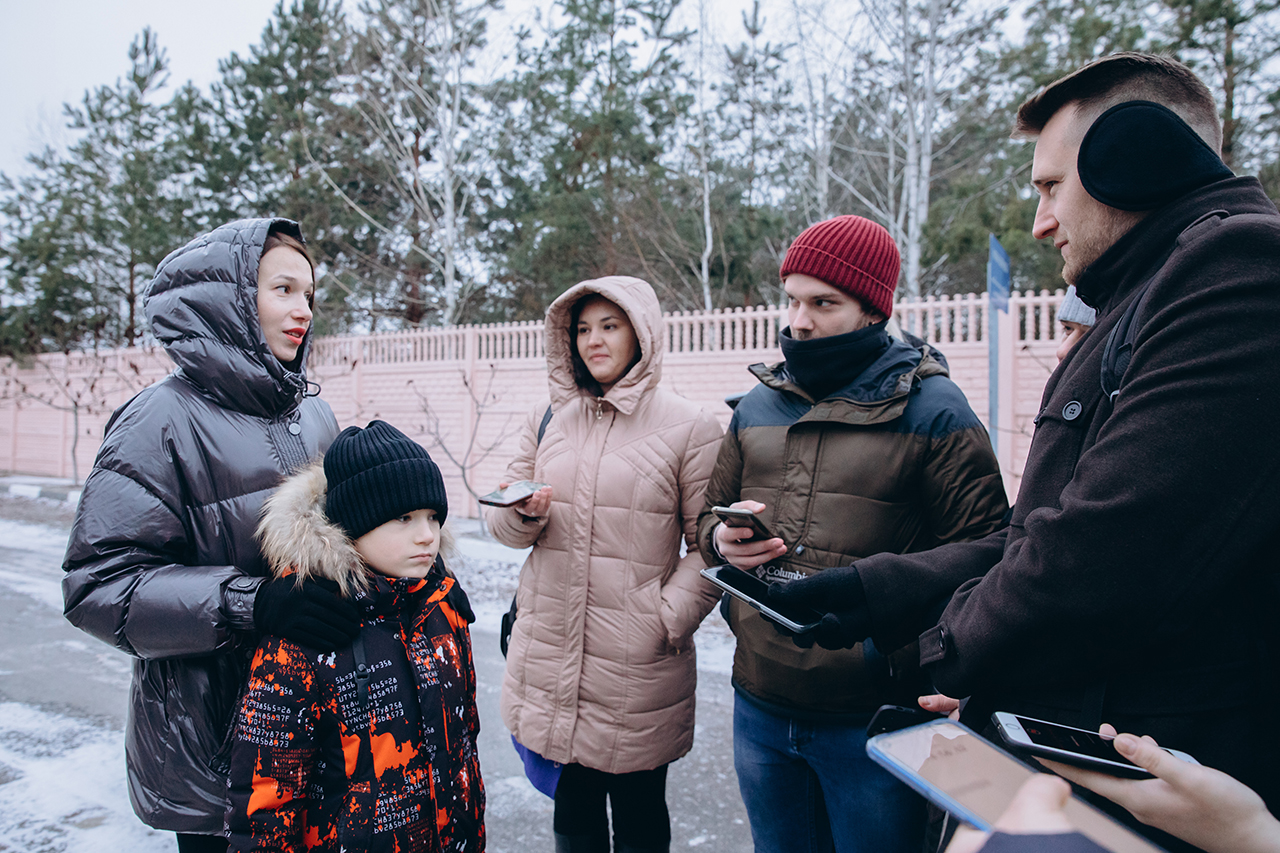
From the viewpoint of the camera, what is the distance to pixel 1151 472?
0.93 m

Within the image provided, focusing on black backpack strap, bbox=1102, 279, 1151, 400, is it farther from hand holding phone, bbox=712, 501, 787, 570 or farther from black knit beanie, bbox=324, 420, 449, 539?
black knit beanie, bbox=324, 420, 449, 539

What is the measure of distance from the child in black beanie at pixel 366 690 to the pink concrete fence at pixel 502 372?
17.0 ft

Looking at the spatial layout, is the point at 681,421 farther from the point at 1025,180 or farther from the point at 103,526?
the point at 1025,180

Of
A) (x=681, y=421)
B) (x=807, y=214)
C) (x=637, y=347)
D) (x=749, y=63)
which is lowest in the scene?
(x=681, y=421)

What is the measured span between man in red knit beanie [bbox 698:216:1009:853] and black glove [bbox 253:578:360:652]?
0.93m

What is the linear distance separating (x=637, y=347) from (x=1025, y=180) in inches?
574

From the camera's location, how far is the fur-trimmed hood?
1.62 m

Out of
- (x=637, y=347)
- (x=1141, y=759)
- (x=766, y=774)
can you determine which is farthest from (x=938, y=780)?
(x=637, y=347)

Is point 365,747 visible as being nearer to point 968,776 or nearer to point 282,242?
point 968,776

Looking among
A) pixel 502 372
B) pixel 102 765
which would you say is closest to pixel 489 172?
pixel 502 372

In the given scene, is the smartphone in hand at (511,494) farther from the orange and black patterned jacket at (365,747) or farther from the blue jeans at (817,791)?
the blue jeans at (817,791)

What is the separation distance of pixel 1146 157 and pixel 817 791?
64.9 inches

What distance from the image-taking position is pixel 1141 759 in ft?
2.83

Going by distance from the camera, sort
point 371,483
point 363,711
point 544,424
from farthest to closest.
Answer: point 544,424 < point 371,483 < point 363,711
